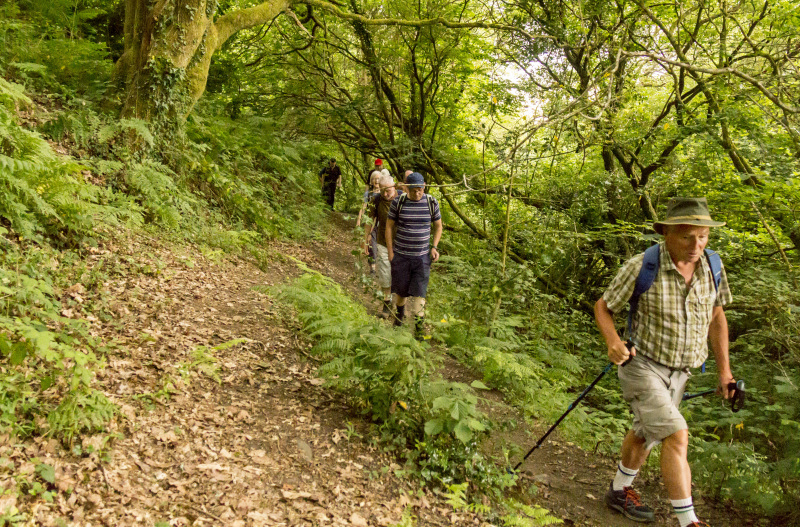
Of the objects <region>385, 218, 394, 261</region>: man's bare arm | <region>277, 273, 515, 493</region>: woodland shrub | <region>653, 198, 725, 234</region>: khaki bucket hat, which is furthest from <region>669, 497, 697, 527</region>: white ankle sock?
<region>385, 218, 394, 261</region>: man's bare arm

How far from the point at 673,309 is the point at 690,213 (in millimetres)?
706

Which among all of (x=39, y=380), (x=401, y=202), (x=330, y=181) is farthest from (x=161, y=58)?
(x=330, y=181)

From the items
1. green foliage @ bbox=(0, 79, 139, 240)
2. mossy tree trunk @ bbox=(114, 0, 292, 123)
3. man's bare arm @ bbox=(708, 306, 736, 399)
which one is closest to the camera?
man's bare arm @ bbox=(708, 306, 736, 399)

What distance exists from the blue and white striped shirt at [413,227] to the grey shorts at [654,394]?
3171 mm

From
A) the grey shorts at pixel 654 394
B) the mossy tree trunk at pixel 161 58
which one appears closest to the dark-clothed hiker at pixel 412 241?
the grey shorts at pixel 654 394

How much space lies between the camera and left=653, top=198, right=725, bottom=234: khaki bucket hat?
3.70 m

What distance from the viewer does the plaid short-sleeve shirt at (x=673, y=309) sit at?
3848mm

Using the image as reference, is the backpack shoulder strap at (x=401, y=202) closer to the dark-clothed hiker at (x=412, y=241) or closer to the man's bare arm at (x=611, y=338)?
the dark-clothed hiker at (x=412, y=241)

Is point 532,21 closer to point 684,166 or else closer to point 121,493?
point 684,166

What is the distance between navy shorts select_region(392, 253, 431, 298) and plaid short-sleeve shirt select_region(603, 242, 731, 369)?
10.2ft

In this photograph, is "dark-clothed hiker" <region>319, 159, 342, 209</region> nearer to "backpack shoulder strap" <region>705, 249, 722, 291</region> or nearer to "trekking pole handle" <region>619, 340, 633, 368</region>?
"trekking pole handle" <region>619, 340, 633, 368</region>

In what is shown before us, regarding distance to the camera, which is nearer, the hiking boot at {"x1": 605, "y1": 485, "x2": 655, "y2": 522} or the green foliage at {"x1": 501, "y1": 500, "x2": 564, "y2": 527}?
the green foliage at {"x1": 501, "y1": 500, "x2": 564, "y2": 527}

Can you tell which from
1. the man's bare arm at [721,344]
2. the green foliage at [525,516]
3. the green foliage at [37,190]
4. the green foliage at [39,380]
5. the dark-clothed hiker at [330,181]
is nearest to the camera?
the green foliage at [39,380]

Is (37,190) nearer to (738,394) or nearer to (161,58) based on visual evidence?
(161,58)
